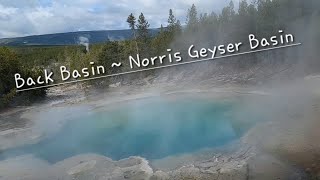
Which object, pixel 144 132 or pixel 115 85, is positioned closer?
pixel 144 132

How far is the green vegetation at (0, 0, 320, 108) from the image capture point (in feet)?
85.7

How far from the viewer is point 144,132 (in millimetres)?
15422

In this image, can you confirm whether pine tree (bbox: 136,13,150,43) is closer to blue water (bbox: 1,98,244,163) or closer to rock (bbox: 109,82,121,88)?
rock (bbox: 109,82,121,88)

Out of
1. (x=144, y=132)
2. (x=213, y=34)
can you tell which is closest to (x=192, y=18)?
(x=213, y=34)

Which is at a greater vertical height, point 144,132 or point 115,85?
point 115,85

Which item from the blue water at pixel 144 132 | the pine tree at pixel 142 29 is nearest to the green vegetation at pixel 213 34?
the pine tree at pixel 142 29

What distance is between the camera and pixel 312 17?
27922 millimetres

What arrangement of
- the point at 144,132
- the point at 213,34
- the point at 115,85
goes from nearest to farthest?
the point at 144,132, the point at 115,85, the point at 213,34

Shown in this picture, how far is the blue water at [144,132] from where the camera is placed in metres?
13.0

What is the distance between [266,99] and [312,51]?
419 inches

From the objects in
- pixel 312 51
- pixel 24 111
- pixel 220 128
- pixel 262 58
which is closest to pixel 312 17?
pixel 312 51

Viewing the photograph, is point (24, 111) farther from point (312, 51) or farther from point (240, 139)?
point (312, 51)

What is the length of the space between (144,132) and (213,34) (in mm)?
21967

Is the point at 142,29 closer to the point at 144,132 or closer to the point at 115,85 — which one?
the point at 115,85
